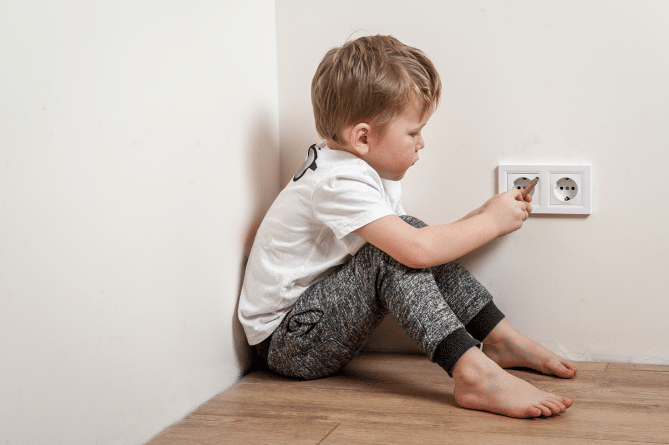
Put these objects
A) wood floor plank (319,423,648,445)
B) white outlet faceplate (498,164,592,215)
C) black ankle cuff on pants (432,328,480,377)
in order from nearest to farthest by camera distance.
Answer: wood floor plank (319,423,648,445) → black ankle cuff on pants (432,328,480,377) → white outlet faceplate (498,164,592,215)

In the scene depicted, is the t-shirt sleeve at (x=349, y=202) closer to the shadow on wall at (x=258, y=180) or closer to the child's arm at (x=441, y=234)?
the child's arm at (x=441, y=234)

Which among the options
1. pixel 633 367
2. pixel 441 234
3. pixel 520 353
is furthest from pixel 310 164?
Answer: pixel 633 367

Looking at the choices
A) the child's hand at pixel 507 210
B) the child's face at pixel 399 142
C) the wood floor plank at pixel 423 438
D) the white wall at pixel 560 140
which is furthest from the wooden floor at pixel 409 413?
the child's face at pixel 399 142

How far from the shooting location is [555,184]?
1055 mm

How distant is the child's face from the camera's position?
943 mm

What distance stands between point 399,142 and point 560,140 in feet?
1.02

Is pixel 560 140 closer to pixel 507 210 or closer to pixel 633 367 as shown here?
pixel 507 210

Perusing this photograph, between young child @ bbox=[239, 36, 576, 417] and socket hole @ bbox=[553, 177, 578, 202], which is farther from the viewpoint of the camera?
socket hole @ bbox=[553, 177, 578, 202]

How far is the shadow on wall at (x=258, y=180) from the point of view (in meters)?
1.03

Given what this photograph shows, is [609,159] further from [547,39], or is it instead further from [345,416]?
[345,416]

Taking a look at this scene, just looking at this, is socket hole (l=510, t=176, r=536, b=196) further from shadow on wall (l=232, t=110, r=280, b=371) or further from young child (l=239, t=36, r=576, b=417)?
shadow on wall (l=232, t=110, r=280, b=371)

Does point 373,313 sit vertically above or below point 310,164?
below

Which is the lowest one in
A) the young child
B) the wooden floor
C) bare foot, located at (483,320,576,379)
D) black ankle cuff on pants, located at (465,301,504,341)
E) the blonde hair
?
the wooden floor

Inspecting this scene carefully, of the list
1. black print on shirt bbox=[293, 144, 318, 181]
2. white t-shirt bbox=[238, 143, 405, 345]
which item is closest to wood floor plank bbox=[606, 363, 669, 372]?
white t-shirt bbox=[238, 143, 405, 345]
